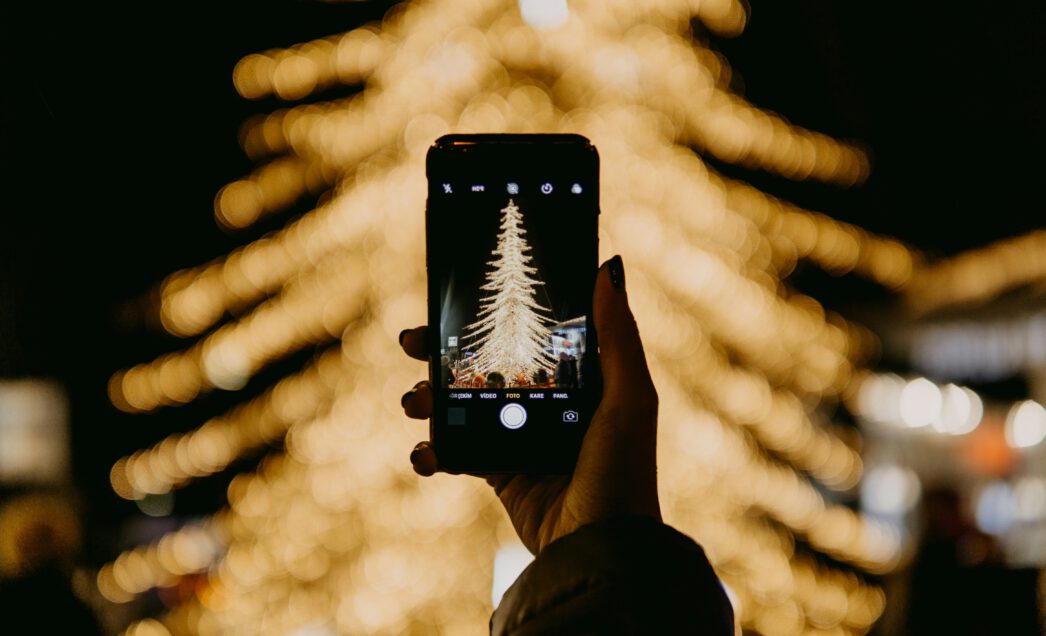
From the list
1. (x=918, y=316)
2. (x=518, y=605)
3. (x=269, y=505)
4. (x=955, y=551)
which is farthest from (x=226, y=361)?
(x=918, y=316)

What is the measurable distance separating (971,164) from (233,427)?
3.71m

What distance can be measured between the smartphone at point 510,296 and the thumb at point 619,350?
0.05m

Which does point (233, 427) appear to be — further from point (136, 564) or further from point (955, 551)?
point (955, 551)

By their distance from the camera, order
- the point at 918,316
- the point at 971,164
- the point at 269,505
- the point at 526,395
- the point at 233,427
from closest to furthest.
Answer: the point at 526,395 → the point at 269,505 → the point at 233,427 → the point at 971,164 → the point at 918,316

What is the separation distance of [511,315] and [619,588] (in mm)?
484

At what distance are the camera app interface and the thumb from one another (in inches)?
2.1

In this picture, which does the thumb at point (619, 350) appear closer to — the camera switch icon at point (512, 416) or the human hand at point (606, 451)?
the human hand at point (606, 451)

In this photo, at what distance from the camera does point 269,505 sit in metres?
1.74

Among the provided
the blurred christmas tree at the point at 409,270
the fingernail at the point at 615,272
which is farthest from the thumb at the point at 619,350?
the blurred christmas tree at the point at 409,270

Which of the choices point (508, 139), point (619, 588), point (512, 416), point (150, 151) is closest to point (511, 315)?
point (512, 416)

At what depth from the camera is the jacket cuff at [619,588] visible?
675 mm

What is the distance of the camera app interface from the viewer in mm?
1097

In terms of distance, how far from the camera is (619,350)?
1.03 meters

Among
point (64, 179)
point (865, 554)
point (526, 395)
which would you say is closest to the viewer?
point (526, 395)
